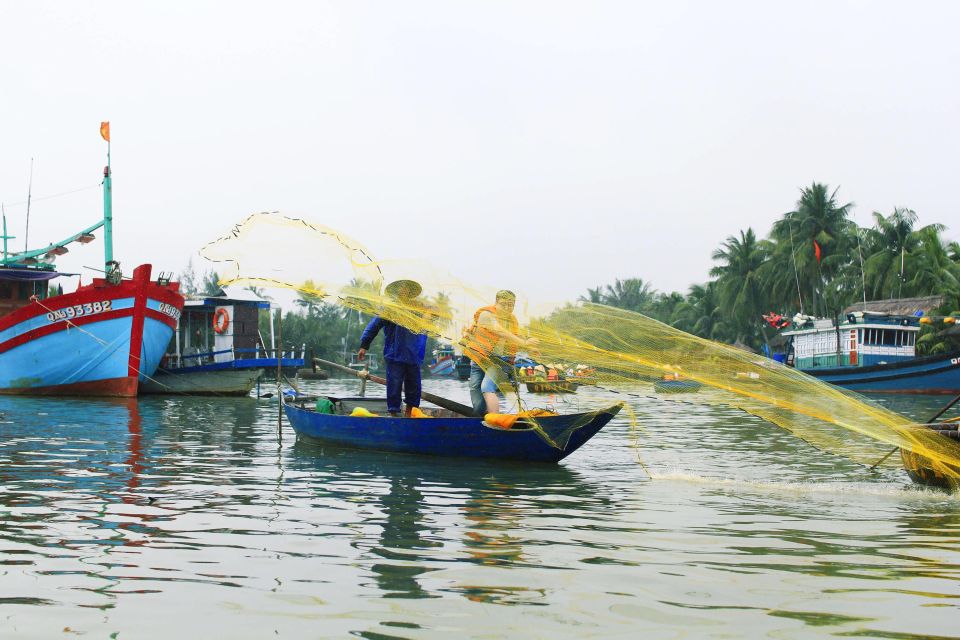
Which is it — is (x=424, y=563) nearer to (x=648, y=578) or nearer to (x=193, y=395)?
(x=648, y=578)

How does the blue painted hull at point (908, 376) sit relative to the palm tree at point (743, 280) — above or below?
below

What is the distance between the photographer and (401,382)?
1199 cm

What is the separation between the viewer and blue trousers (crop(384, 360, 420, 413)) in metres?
11.9

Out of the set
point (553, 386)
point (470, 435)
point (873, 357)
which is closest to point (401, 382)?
point (470, 435)

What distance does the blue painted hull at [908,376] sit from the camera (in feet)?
112

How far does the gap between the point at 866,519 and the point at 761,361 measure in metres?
2.15

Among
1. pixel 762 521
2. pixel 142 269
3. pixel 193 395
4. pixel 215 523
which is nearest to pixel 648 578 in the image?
pixel 762 521

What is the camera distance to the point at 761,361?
900 centimetres

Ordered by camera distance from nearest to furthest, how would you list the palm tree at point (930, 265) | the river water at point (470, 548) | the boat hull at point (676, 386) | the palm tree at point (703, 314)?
the river water at point (470, 548), the boat hull at point (676, 386), the palm tree at point (930, 265), the palm tree at point (703, 314)

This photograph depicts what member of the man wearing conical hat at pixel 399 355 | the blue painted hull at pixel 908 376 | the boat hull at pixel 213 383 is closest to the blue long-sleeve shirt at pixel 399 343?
the man wearing conical hat at pixel 399 355

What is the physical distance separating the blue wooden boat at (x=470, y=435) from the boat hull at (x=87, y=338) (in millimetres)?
16716

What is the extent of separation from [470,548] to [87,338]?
24.2 m

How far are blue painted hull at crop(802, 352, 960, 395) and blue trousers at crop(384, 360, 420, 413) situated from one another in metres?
26.3

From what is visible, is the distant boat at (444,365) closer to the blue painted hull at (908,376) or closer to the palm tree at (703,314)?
the palm tree at (703,314)
